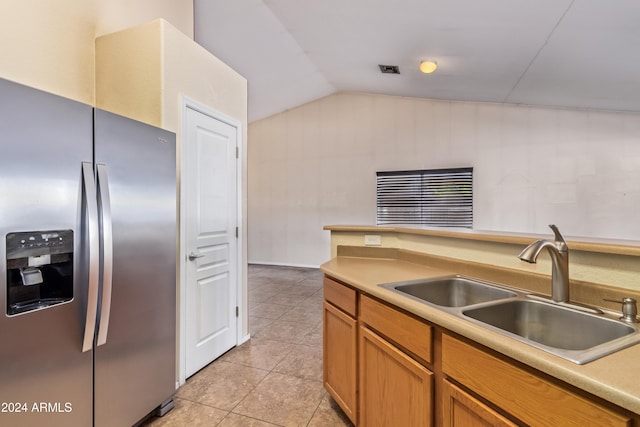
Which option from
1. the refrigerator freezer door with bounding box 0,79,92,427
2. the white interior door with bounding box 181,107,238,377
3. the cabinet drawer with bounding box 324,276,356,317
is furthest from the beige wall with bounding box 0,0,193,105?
the cabinet drawer with bounding box 324,276,356,317

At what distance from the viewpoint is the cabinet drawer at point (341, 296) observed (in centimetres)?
166

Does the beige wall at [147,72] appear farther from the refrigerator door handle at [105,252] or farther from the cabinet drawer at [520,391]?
the cabinet drawer at [520,391]

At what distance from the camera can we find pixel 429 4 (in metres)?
2.61

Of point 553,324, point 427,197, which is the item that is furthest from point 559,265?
point 427,197

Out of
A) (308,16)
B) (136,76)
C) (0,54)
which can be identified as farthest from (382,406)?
(308,16)

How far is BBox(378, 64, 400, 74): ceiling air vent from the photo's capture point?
4.22 meters

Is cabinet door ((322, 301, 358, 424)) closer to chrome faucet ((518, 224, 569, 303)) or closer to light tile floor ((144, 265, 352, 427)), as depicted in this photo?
light tile floor ((144, 265, 352, 427))

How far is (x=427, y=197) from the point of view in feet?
18.1

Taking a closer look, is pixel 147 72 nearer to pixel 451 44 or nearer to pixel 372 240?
pixel 372 240

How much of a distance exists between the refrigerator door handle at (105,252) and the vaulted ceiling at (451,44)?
254 centimetres

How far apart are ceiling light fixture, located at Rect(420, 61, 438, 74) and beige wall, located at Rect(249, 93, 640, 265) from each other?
164cm

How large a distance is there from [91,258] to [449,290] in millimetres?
1777

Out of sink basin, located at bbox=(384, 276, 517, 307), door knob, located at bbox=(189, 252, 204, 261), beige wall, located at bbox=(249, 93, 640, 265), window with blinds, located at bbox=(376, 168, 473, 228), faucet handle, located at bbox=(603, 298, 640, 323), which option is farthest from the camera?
window with blinds, located at bbox=(376, 168, 473, 228)

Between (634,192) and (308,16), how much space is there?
4.85m
